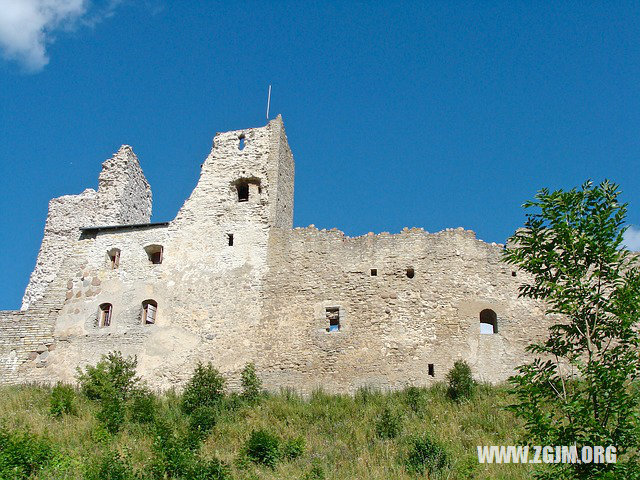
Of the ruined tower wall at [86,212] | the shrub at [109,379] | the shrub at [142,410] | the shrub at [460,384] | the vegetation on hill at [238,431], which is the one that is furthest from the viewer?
the ruined tower wall at [86,212]

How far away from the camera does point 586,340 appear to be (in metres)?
11.4

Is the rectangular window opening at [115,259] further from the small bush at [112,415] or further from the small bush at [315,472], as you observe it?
the small bush at [315,472]

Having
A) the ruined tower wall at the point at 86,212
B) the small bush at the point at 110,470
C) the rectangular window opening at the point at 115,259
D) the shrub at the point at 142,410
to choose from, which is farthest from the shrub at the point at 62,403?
the ruined tower wall at the point at 86,212

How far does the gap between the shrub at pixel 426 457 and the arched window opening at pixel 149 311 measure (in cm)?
1116

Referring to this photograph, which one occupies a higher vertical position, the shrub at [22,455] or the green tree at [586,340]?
the green tree at [586,340]

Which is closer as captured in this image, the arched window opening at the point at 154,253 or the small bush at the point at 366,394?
the small bush at the point at 366,394

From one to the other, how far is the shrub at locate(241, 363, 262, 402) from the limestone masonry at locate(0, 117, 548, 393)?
1.86ft

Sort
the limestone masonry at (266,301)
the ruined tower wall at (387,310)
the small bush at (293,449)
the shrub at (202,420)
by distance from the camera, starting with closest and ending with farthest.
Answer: the small bush at (293,449)
the shrub at (202,420)
the ruined tower wall at (387,310)
the limestone masonry at (266,301)

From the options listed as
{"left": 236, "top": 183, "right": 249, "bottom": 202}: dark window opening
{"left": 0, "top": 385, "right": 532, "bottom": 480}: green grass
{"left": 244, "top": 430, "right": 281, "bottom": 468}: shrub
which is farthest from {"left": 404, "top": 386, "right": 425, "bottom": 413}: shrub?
{"left": 236, "top": 183, "right": 249, "bottom": 202}: dark window opening

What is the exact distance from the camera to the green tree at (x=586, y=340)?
10469mm

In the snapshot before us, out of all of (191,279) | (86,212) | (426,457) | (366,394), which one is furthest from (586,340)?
(86,212)

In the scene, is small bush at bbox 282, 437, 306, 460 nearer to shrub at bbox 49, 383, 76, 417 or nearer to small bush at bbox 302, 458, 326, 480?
small bush at bbox 302, 458, 326, 480

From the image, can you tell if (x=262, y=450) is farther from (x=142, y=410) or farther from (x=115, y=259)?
(x=115, y=259)

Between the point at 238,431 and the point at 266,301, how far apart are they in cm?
618
